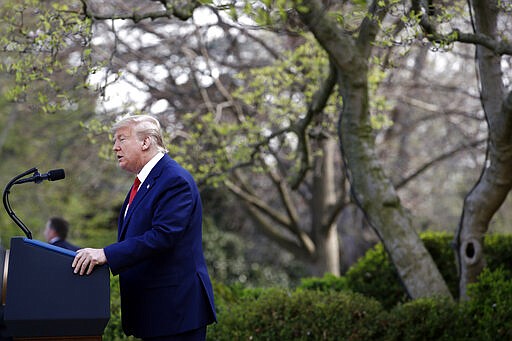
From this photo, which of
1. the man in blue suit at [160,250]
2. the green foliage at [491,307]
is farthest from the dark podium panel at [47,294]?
the green foliage at [491,307]

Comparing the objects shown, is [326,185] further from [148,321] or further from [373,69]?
[148,321]

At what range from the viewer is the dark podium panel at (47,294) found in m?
3.20

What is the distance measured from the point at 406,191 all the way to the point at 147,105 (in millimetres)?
6932

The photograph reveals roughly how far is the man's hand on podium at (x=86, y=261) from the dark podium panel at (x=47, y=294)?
0.08ft

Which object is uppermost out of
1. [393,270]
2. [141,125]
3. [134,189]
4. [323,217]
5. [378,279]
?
[141,125]

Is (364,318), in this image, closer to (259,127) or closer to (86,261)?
(86,261)

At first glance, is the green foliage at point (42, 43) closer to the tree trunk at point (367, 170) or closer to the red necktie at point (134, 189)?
the tree trunk at point (367, 170)

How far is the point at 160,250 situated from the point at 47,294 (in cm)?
58

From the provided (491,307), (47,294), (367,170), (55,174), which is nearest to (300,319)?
(491,307)

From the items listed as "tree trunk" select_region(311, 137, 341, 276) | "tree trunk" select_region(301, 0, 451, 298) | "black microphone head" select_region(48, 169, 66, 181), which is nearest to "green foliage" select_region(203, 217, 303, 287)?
"tree trunk" select_region(311, 137, 341, 276)

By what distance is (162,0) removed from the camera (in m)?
6.64

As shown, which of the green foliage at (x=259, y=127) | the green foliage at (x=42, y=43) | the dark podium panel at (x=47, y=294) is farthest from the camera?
the green foliage at (x=259, y=127)

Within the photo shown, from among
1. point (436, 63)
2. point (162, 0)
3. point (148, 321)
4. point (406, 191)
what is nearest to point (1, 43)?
point (162, 0)

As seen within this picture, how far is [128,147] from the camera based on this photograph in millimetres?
3791
